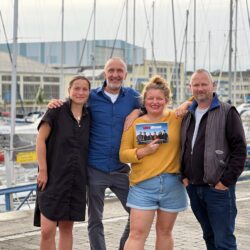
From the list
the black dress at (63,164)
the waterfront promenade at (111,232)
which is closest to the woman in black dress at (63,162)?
the black dress at (63,164)

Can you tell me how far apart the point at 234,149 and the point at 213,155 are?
0.55 feet

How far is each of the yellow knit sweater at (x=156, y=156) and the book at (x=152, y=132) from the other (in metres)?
0.05

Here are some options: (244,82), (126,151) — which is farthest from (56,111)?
(244,82)

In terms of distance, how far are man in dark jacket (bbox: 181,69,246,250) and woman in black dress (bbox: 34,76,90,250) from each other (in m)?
0.92

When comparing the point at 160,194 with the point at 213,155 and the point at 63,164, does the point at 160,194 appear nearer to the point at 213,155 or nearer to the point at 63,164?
the point at 213,155

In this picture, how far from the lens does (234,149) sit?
14.8ft

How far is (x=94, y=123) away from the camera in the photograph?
515 centimetres

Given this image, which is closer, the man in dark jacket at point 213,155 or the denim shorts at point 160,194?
the man in dark jacket at point 213,155

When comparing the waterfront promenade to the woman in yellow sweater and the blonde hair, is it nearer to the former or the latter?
the woman in yellow sweater

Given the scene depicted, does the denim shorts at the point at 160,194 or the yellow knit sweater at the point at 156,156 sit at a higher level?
the yellow knit sweater at the point at 156,156

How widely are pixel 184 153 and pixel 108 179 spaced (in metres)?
0.85

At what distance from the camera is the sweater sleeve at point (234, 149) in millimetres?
4473

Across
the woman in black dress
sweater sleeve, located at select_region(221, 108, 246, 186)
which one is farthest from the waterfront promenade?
sweater sleeve, located at select_region(221, 108, 246, 186)

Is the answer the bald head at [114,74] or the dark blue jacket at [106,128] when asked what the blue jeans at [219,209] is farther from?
the bald head at [114,74]
